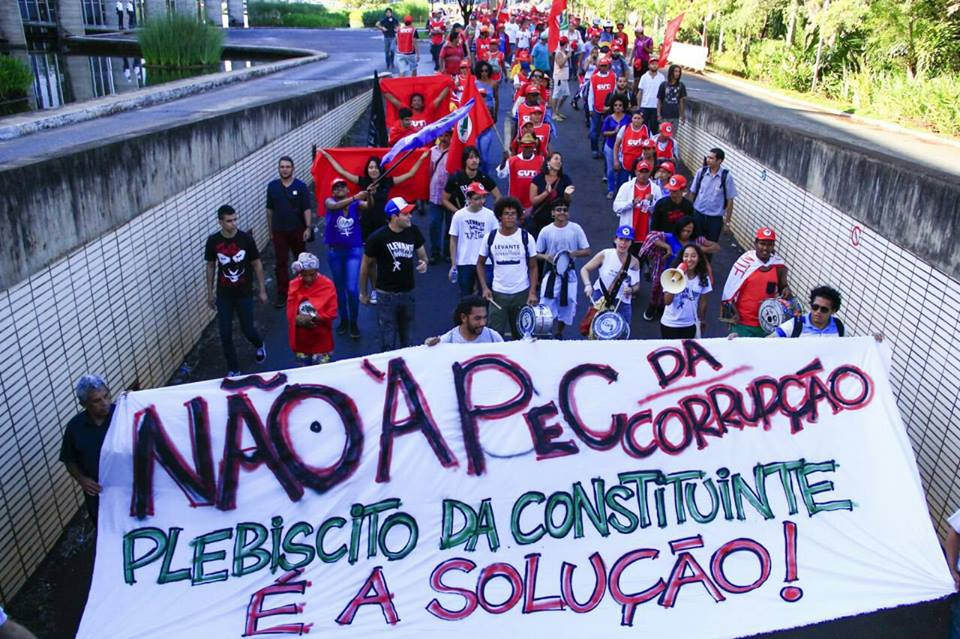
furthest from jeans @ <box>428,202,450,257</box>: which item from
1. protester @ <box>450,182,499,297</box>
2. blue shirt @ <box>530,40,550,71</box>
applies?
blue shirt @ <box>530,40,550,71</box>

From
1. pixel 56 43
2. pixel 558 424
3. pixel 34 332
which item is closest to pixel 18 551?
pixel 34 332

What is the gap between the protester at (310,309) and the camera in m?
6.76

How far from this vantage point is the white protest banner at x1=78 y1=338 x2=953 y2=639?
4.45m

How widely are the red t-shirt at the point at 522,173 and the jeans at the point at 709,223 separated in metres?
1.91

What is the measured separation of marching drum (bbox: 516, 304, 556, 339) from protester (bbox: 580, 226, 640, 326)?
1.31ft

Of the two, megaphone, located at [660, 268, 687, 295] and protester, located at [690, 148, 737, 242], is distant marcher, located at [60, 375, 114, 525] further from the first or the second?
protester, located at [690, 148, 737, 242]

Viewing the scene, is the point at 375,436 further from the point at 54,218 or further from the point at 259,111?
the point at 259,111

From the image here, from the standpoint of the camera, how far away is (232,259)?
726 centimetres

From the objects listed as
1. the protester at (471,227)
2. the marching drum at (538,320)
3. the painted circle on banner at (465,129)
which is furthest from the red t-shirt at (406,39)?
the marching drum at (538,320)

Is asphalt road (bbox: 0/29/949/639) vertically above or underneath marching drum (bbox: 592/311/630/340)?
underneath

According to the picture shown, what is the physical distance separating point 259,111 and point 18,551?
7.59m

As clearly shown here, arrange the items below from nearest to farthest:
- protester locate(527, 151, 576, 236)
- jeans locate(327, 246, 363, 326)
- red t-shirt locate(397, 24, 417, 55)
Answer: jeans locate(327, 246, 363, 326) → protester locate(527, 151, 576, 236) → red t-shirt locate(397, 24, 417, 55)

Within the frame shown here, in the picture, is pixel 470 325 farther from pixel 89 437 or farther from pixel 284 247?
pixel 284 247

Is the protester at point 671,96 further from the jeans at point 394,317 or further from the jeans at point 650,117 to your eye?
the jeans at point 394,317
